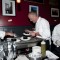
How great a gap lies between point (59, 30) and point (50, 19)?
2.35m

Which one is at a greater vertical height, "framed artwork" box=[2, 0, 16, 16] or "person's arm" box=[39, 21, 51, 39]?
"framed artwork" box=[2, 0, 16, 16]

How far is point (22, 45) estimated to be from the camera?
2107 mm

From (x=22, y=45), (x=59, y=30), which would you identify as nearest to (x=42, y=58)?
(x=22, y=45)

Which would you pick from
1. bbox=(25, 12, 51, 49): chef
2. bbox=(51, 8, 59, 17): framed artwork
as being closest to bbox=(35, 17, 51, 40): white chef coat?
bbox=(25, 12, 51, 49): chef

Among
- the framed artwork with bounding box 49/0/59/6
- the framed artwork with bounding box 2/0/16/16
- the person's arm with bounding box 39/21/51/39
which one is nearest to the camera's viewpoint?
the person's arm with bounding box 39/21/51/39

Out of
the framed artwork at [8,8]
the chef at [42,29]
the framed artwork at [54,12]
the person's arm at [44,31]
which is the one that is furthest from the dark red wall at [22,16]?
the person's arm at [44,31]

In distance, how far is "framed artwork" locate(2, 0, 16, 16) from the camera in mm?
4012

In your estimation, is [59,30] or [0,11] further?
[0,11]

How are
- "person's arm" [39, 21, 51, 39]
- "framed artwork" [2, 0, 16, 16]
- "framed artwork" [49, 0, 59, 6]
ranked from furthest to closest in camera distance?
"framed artwork" [49, 0, 59, 6], "framed artwork" [2, 0, 16, 16], "person's arm" [39, 21, 51, 39]

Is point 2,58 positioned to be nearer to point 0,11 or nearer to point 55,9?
point 0,11

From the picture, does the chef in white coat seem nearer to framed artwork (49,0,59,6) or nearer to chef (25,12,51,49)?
chef (25,12,51,49)

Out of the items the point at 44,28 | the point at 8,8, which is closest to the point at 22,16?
the point at 8,8

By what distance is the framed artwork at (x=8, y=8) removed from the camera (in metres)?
4.01

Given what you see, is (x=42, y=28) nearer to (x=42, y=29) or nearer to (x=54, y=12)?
(x=42, y=29)
